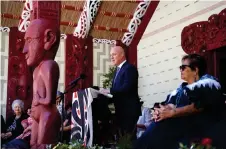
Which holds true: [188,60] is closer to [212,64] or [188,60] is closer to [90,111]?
[90,111]

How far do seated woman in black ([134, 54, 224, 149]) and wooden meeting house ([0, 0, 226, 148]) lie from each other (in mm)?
2715

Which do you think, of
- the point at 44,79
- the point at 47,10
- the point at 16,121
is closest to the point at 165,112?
the point at 44,79

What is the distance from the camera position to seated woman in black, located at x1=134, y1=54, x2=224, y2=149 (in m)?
3.71

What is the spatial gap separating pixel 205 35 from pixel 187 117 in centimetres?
260

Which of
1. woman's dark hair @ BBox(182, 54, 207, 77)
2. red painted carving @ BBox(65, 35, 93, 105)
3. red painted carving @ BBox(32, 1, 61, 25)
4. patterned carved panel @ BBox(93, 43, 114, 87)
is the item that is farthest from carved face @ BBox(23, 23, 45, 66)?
patterned carved panel @ BBox(93, 43, 114, 87)

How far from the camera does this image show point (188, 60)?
→ 4094 millimetres

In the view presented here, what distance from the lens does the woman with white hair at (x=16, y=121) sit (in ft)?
20.5

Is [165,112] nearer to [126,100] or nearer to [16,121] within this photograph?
[126,100]

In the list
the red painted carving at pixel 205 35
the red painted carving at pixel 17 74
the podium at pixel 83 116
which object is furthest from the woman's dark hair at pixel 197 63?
the red painted carving at pixel 17 74

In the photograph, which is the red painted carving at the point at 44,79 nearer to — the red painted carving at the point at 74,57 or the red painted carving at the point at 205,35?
the red painted carving at the point at 205,35

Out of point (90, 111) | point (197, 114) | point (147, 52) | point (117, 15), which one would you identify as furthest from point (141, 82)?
point (197, 114)

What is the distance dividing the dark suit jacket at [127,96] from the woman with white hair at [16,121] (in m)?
1.88

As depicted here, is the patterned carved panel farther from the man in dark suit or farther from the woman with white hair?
the man in dark suit

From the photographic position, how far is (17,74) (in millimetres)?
7445
